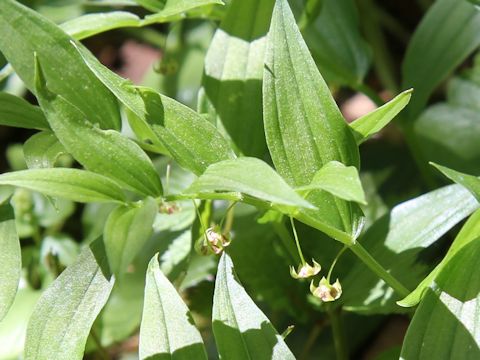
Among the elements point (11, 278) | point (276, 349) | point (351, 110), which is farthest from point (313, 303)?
point (351, 110)

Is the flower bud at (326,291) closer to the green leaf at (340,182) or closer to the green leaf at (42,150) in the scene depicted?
the green leaf at (340,182)

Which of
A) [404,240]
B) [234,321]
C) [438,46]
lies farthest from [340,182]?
[438,46]

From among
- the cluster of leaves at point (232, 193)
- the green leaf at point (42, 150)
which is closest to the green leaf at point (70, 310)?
the cluster of leaves at point (232, 193)

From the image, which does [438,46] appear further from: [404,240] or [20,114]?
[20,114]

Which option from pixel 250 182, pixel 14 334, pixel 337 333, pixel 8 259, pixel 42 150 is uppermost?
pixel 250 182

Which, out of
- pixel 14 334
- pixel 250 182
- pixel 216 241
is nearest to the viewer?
pixel 250 182

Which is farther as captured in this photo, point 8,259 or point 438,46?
point 438,46

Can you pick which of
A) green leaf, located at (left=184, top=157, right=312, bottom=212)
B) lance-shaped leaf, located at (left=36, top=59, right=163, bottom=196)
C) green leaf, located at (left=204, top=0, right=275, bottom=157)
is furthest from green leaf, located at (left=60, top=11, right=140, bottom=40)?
green leaf, located at (left=184, top=157, right=312, bottom=212)
